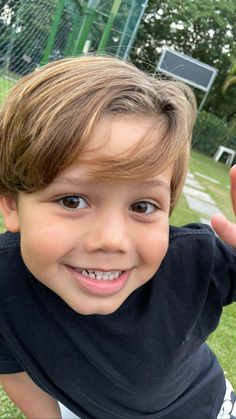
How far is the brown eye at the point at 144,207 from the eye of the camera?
1110 millimetres

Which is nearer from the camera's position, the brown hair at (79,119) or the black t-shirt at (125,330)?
the brown hair at (79,119)

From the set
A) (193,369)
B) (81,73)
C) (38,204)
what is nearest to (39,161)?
(38,204)

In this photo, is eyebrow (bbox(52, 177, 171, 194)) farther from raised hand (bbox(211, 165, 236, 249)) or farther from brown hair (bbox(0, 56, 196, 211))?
raised hand (bbox(211, 165, 236, 249))

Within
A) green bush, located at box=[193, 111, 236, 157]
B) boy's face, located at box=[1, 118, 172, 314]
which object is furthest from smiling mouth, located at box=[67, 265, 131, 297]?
green bush, located at box=[193, 111, 236, 157]

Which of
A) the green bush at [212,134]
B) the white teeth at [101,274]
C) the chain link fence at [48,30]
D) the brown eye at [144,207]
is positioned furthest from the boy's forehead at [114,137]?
the green bush at [212,134]

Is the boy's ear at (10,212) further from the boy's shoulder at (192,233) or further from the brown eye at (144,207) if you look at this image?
the boy's shoulder at (192,233)

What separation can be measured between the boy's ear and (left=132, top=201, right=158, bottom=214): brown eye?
0.99ft

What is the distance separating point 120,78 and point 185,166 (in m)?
0.29

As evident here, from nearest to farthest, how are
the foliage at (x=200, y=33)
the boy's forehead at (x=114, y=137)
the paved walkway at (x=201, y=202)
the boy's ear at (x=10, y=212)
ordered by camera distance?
the boy's forehead at (x=114, y=137)
the boy's ear at (x=10, y=212)
the paved walkway at (x=201, y=202)
the foliage at (x=200, y=33)

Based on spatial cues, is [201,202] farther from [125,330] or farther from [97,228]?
[97,228]

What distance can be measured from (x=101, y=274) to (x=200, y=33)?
84.8 feet

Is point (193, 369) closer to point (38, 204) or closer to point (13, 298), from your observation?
point (13, 298)

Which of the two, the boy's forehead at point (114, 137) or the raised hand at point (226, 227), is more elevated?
the boy's forehead at point (114, 137)

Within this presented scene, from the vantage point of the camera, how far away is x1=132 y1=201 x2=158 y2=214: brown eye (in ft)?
3.64
